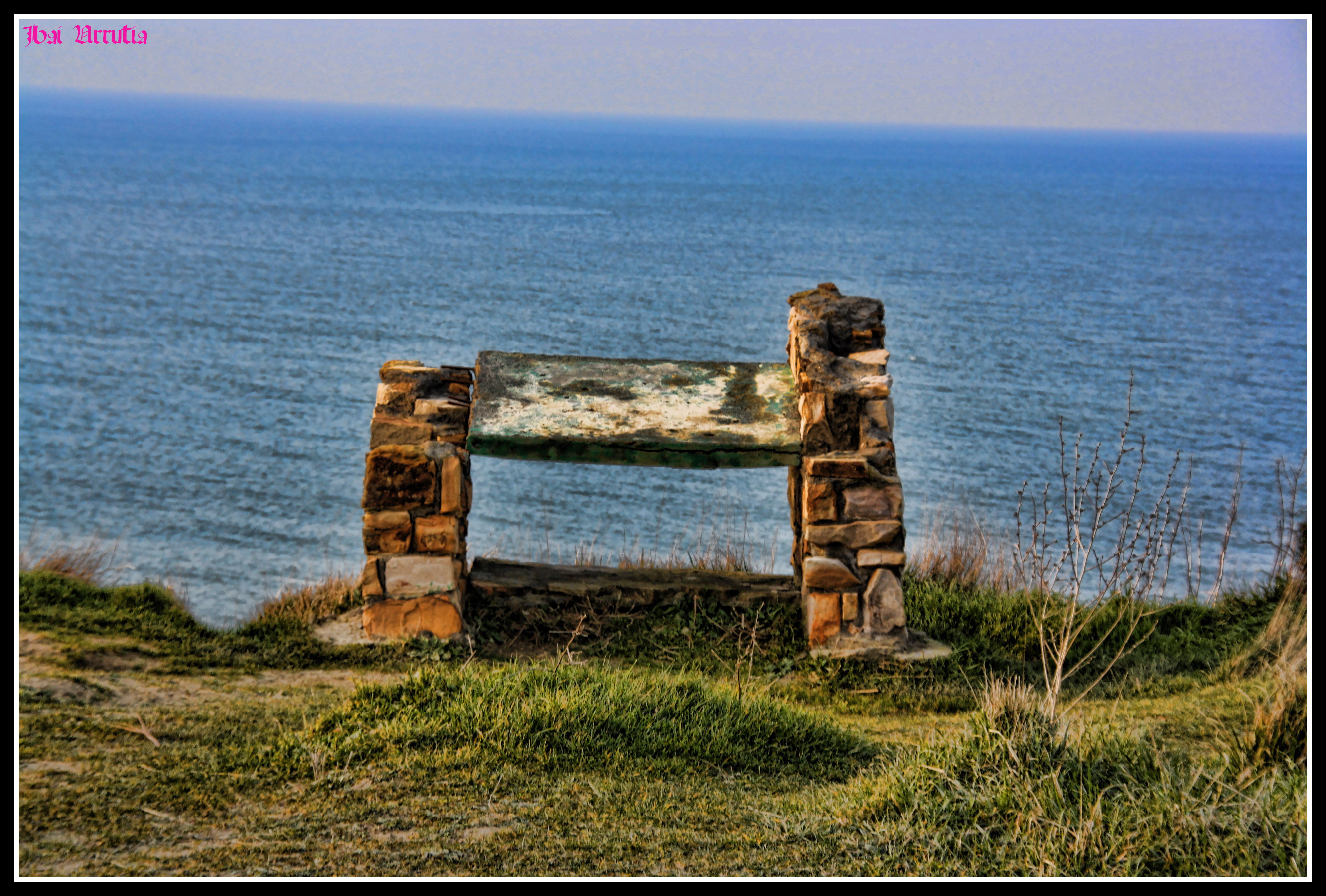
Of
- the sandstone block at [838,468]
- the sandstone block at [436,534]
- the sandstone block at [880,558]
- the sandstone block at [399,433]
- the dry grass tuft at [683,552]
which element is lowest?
the dry grass tuft at [683,552]

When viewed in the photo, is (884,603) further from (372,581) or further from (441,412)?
(372,581)

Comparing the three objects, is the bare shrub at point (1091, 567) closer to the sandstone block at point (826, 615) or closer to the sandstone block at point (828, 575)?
the sandstone block at point (828, 575)

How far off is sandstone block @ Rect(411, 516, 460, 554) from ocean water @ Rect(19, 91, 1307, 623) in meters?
3.81

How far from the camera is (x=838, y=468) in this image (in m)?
8.09

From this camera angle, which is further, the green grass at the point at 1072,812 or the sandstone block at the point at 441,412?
the sandstone block at the point at 441,412

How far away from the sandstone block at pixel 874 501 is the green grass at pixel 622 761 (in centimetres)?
103

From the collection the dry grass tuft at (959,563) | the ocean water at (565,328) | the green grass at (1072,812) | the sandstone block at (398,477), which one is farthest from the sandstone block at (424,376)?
the green grass at (1072,812)

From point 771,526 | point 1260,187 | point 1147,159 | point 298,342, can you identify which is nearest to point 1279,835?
point 771,526

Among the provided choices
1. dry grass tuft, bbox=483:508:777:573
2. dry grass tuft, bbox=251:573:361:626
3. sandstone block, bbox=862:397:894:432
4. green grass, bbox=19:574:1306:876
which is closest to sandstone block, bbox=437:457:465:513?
green grass, bbox=19:574:1306:876

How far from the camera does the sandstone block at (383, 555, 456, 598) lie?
823cm

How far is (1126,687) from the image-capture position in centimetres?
805

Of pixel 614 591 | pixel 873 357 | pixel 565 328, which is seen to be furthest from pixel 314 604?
pixel 565 328

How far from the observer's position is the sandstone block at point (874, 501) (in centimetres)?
811

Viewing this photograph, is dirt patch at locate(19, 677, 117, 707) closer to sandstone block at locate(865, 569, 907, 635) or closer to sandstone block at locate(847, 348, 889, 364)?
sandstone block at locate(865, 569, 907, 635)
